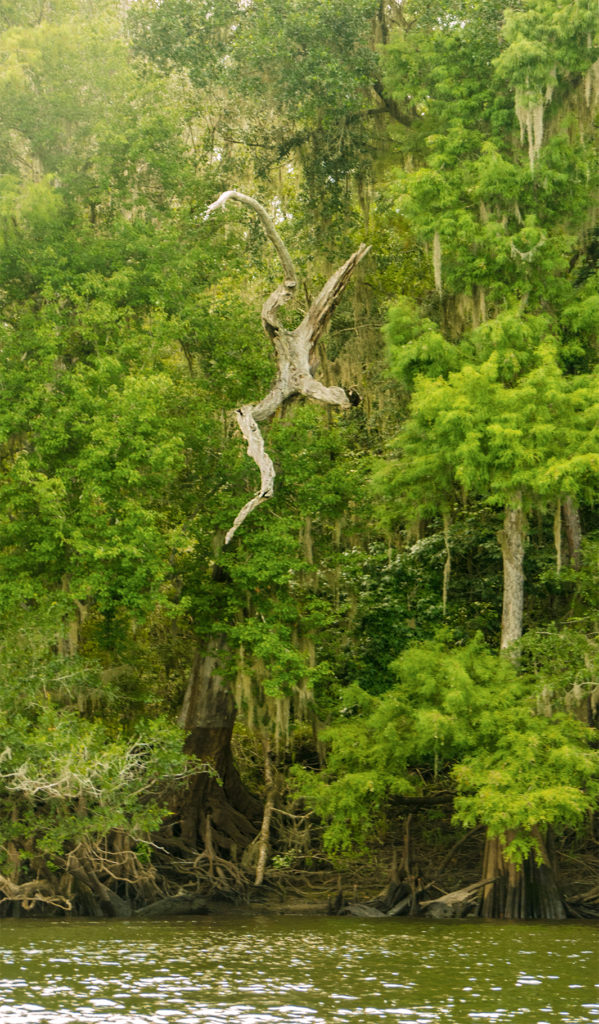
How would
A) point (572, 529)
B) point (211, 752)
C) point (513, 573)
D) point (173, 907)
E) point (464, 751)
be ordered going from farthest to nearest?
point (211, 752) < point (572, 529) < point (513, 573) < point (173, 907) < point (464, 751)

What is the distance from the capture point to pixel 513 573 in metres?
22.5

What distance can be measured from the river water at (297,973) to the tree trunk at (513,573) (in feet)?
16.1

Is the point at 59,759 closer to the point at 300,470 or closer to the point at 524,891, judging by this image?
the point at 300,470

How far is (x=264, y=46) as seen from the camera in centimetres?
2475

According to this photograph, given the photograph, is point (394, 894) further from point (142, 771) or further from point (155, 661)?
point (155, 661)

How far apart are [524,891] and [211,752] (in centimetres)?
664

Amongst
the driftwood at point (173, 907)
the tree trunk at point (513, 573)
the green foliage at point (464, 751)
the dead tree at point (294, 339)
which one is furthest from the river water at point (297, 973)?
the dead tree at point (294, 339)

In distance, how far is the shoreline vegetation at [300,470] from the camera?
20734 mm

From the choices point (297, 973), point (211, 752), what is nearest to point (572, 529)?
point (211, 752)

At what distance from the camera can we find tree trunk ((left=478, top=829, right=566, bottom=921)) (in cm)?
2064

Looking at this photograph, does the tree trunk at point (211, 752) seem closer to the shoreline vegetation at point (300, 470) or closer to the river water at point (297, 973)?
the shoreline vegetation at point (300, 470)

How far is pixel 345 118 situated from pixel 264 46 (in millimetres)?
2104

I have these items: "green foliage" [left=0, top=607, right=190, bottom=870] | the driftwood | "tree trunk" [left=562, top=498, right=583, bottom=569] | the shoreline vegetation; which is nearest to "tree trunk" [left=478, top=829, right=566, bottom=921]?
the shoreline vegetation

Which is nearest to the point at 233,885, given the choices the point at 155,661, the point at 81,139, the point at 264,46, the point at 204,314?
the point at 155,661
